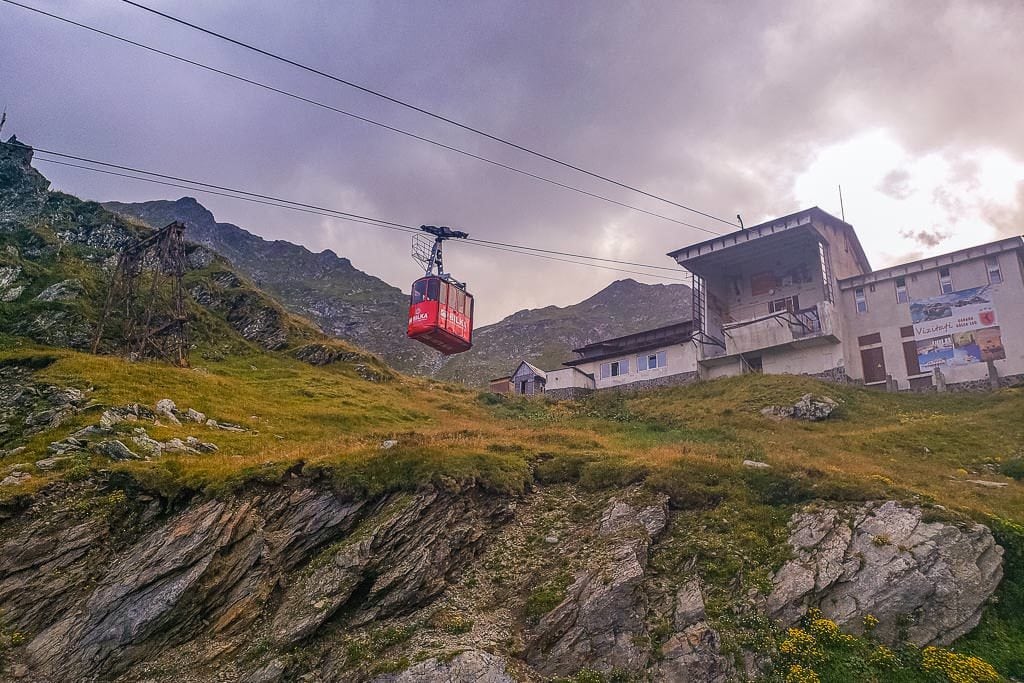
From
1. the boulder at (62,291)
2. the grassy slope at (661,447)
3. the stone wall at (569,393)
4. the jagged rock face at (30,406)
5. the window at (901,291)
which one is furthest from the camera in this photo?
the stone wall at (569,393)

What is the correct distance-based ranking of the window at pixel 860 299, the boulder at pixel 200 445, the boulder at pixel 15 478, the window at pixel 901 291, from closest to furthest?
1. the boulder at pixel 15 478
2. the boulder at pixel 200 445
3. the window at pixel 901 291
4. the window at pixel 860 299

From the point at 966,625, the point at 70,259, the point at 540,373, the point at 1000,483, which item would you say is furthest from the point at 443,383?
the point at 966,625

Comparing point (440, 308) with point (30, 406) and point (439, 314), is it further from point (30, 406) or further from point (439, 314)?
point (30, 406)

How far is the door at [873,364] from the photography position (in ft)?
170

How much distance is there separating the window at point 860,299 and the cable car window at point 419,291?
38343 millimetres

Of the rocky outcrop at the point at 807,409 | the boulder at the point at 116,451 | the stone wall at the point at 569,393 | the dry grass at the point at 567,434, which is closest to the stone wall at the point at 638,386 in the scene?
the stone wall at the point at 569,393

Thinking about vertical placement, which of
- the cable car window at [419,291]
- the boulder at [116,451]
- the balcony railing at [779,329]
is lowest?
the boulder at [116,451]

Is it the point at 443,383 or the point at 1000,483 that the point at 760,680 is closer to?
the point at 1000,483

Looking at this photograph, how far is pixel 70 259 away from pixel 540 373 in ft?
140

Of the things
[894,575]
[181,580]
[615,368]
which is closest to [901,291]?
[615,368]

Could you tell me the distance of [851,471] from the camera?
26719 mm

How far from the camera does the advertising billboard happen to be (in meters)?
47.2

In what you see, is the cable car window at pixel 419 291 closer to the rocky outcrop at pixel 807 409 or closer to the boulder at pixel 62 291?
the rocky outcrop at pixel 807 409

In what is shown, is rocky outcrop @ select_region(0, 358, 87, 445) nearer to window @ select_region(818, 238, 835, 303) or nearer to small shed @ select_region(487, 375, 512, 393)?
small shed @ select_region(487, 375, 512, 393)
